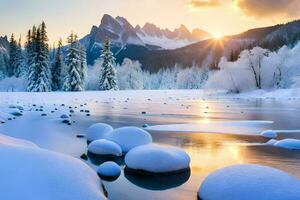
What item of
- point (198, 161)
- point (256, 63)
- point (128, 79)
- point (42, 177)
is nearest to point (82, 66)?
point (128, 79)

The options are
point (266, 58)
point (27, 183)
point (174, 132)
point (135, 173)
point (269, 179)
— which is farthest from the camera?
point (266, 58)

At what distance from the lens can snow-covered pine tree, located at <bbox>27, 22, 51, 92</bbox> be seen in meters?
55.8

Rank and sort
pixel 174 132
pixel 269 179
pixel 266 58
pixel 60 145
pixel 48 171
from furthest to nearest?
pixel 266 58
pixel 174 132
pixel 60 145
pixel 269 179
pixel 48 171

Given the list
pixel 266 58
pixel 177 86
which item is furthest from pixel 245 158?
pixel 177 86

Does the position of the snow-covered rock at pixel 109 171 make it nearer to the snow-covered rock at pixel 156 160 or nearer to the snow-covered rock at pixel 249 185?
the snow-covered rock at pixel 156 160

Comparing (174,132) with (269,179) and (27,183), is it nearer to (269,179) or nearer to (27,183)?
(269,179)

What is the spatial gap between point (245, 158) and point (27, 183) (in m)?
6.35

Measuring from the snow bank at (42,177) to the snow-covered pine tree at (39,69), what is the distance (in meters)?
50.5

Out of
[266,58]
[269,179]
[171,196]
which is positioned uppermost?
[266,58]

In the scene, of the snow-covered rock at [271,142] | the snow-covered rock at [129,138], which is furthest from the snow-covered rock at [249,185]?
the snow-covered rock at [271,142]

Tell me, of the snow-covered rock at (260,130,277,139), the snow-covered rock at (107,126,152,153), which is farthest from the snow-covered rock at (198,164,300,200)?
the snow-covered rock at (260,130,277,139)

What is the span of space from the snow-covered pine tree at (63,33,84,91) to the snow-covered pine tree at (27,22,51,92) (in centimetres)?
295

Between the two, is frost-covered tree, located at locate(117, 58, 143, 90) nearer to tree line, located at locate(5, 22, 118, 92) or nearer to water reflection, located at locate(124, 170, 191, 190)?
tree line, located at locate(5, 22, 118, 92)

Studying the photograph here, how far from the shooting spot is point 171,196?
7297mm
